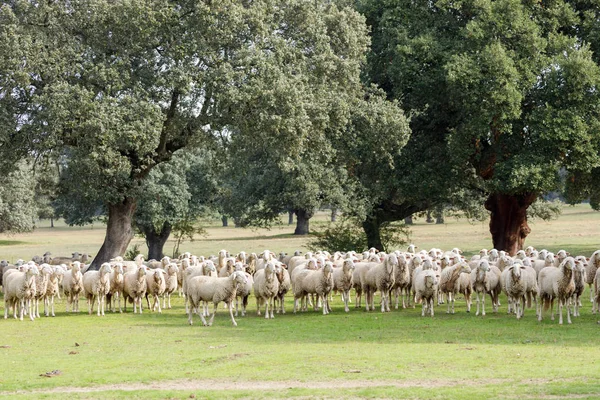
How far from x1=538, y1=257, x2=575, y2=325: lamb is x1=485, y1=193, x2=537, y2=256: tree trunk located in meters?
17.7

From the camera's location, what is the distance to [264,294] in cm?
2436

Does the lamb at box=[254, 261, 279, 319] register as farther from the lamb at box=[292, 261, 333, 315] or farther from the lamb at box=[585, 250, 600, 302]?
the lamb at box=[585, 250, 600, 302]

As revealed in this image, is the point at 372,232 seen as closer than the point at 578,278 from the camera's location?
No

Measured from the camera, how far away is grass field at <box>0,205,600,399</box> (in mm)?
13727

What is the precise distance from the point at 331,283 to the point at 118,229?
1340 centimetres

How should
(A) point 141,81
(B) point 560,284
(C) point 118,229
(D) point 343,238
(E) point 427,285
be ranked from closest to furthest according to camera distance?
(B) point 560,284 → (E) point 427,285 → (A) point 141,81 → (C) point 118,229 → (D) point 343,238

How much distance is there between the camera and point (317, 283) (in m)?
25.0

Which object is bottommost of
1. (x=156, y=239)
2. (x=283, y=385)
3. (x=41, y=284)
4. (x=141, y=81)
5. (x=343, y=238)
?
(x=283, y=385)

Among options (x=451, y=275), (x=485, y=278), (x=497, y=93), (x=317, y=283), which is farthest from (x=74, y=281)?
(x=497, y=93)

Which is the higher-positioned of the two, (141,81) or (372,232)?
(141,81)

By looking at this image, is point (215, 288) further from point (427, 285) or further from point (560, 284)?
point (560, 284)

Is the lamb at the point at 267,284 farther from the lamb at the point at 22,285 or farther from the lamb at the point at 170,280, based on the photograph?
the lamb at the point at 22,285

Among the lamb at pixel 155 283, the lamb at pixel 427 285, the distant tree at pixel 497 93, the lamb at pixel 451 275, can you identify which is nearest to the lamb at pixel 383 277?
the lamb at pixel 427 285

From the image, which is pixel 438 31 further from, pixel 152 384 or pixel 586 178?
pixel 152 384
